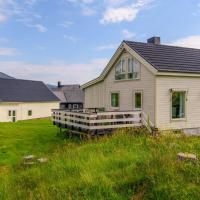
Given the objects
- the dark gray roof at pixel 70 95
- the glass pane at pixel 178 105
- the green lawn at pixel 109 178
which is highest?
the dark gray roof at pixel 70 95

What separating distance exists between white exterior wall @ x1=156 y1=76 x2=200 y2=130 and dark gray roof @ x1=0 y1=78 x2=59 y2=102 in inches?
1172

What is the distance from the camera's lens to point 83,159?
9.73 m

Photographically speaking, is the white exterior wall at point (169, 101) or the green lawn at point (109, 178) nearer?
the green lawn at point (109, 178)

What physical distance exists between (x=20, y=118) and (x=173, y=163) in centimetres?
3988

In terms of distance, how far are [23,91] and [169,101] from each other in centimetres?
3496

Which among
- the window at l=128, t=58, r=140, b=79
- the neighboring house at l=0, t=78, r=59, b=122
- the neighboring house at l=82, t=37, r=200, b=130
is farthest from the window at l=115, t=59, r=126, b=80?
the neighboring house at l=0, t=78, r=59, b=122

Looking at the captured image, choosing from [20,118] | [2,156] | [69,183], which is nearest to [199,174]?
[69,183]

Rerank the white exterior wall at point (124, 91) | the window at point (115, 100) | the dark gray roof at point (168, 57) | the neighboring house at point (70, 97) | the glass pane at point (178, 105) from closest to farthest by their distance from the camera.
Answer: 1. the white exterior wall at point (124, 91)
2. the dark gray roof at point (168, 57)
3. the glass pane at point (178, 105)
4. the window at point (115, 100)
5. the neighboring house at point (70, 97)

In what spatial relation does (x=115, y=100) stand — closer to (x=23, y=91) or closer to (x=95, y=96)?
(x=95, y=96)

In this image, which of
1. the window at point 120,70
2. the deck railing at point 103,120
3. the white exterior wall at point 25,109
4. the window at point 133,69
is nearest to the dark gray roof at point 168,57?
the window at point 133,69

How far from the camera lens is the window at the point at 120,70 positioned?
23.0m

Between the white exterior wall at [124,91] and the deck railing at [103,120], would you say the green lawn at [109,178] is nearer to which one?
the deck railing at [103,120]

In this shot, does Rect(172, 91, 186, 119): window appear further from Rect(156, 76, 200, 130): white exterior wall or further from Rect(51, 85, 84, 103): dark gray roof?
Rect(51, 85, 84, 103): dark gray roof

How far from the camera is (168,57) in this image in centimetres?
2147
